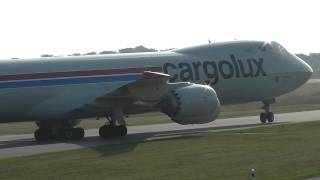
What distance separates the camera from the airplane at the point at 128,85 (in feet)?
98.7

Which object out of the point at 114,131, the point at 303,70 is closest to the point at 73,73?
the point at 114,131

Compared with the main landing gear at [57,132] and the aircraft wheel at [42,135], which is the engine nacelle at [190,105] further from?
the aircraft wheel at [42,135]

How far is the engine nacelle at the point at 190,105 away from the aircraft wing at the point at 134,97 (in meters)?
0.53

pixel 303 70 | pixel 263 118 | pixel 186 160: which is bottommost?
pixel 263 118

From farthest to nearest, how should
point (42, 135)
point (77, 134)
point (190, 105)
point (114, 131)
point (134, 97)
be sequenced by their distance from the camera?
point (42, 135) < point (77, 134) < point (114, 131) < point (134, 97) < point (190, 105)

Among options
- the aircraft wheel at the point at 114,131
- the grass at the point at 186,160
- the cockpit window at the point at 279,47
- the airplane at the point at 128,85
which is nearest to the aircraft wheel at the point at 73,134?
the airplane at the point at 128,85

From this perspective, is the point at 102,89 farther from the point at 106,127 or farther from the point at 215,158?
the point at 215,158

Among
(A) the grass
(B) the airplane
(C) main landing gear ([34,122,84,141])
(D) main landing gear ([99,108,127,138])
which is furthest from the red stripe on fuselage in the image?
(A) the grass

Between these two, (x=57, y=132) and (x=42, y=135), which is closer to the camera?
(x=57, y=132)

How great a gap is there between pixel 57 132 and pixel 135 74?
15.8ft

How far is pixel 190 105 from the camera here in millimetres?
29781

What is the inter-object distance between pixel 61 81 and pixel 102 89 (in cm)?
203

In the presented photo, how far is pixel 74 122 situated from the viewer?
113ft

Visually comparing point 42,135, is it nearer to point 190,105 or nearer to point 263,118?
point 190,105
